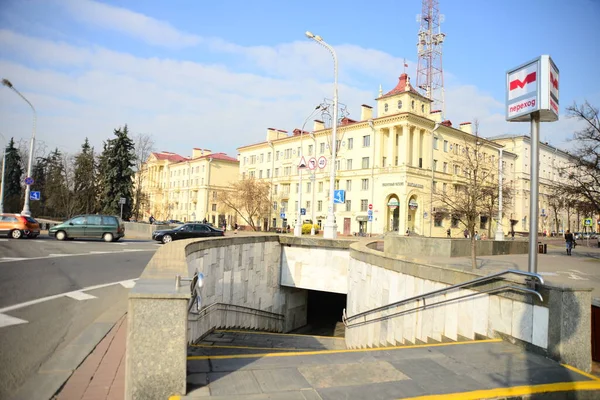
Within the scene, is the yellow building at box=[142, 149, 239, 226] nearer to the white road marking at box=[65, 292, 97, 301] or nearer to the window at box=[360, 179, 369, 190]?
the window at box=[360, 179, 369, 190]

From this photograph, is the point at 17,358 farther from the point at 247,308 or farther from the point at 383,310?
the point at 247,308

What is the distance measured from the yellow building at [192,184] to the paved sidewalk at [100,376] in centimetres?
6714

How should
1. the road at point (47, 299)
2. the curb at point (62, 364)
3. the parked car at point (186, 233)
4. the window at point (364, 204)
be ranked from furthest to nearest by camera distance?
the window at point (364, 204), the parked car at point (186, 233), the road at point (47, 299), the curb at point (62, 364)

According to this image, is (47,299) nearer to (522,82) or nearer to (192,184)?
(522,82)

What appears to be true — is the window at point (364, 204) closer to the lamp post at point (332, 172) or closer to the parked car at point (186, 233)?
the parked car at point (186, 233)

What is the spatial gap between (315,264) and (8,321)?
39.1ft

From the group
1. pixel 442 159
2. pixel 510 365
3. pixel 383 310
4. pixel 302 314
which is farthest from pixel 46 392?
pixel 442 159

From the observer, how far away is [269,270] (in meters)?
17.1

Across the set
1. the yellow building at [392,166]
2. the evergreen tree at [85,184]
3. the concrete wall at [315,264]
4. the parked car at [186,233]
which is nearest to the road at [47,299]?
the concrete wall at [315,264]

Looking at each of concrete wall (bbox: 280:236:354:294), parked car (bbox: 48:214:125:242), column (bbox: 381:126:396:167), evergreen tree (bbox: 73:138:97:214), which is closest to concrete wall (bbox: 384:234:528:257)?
concrete wall (bbox: 280:236:354:294)

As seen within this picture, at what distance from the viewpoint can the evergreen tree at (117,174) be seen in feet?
163

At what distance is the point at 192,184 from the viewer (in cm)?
8669

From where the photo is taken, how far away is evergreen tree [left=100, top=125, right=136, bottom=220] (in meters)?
49.8

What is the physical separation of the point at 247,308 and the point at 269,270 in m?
3.12
